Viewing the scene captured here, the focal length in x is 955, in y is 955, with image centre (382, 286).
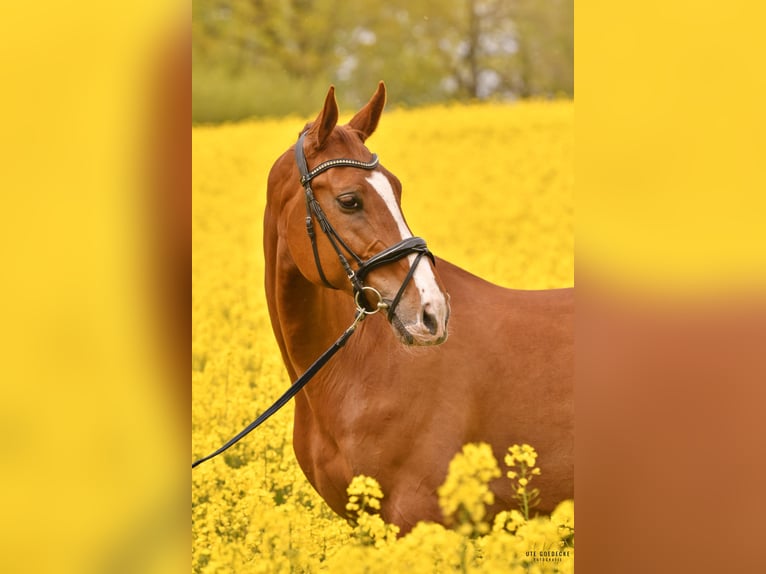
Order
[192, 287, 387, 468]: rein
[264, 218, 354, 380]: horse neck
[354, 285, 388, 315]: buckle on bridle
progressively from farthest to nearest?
[264, 218, 354, 380]: horse neck → [192, 287, 387, 468]: rein → [354, 285, 388, 315]: buckle on bridle

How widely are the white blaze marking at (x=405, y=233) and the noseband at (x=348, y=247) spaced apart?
3 centimetres

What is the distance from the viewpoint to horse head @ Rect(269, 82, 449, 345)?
12.2 ft

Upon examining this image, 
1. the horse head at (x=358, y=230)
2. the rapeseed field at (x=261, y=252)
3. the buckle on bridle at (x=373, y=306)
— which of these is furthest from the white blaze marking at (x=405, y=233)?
the rapeseed field at (x=261, y=252)

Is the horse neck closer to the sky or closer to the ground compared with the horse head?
closer to the ground

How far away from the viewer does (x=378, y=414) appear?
161 inches

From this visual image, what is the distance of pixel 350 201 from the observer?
152 inches

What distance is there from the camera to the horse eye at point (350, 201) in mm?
3859

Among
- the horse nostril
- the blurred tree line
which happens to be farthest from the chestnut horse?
the blurred tree line

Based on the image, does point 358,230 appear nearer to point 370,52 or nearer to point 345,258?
point 345,258

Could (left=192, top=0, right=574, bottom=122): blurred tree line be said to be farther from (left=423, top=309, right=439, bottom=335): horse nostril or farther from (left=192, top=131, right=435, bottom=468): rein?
(left=423, top=309, right=439, bottom=335): horse nostril
